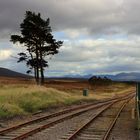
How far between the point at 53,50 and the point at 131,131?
172 ft

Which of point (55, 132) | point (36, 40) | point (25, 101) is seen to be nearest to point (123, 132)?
point (55, 132)

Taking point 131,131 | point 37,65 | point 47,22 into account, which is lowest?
point 131,131

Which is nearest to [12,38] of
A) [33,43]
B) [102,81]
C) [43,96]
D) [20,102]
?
[33,43]

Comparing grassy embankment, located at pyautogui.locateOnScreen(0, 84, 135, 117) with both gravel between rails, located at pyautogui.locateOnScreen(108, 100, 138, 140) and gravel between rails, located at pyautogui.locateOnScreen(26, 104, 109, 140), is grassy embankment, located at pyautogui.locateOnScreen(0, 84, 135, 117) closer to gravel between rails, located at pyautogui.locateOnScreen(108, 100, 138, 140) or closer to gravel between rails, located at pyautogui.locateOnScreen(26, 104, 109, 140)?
gravel between rails, located at pyautogui.locateOnScreen(26, 104, 109, 140)

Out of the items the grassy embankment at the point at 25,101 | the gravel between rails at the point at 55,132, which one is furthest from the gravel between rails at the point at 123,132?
the grassy embankment at the point at 25,101

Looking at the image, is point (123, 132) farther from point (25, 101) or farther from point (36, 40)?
point (36, 40)

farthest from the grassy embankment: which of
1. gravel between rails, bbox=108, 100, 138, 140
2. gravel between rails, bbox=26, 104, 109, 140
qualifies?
gravel between rails, bbox=108, 100, 138, 140

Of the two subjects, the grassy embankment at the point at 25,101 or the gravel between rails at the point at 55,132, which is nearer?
the gravel between rails at the point at 55,132

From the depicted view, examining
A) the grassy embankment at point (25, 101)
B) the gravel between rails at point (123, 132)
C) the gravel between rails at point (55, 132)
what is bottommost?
the gravel between rails at point (123, 132)

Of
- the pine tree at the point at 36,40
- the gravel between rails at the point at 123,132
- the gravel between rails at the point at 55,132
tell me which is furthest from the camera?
the pine tree at the point at 36,40

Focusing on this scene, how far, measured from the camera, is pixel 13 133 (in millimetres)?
17734

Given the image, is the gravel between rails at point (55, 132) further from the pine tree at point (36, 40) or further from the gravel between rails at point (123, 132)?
the pine tree at point (36, 40)

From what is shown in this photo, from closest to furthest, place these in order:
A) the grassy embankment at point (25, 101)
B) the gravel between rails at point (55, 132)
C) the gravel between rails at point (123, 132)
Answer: the gravel between rails at point (55, 132) → the gravel between rails at point (123, 132) → the grassy embankment at point (25, 101)

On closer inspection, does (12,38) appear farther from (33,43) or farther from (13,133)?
(13,133)
